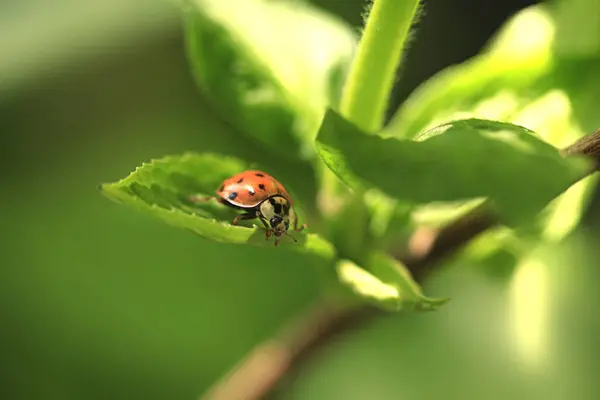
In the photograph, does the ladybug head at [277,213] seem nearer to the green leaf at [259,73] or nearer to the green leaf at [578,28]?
the green leaf at [259,73]

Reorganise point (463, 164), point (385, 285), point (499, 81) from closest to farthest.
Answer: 1. point (463, 164)
2. point (385, 285)
3. point (499, 81)

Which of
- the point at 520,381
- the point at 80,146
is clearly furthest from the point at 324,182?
the point at 80,146

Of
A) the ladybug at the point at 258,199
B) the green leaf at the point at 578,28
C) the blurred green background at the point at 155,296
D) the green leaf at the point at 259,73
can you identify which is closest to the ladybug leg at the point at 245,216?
the ladybug at the point at 258,199

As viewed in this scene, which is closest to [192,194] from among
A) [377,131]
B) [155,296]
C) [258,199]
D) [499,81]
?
[258,199]

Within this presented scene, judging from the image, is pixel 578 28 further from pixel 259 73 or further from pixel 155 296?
pixel 155 296

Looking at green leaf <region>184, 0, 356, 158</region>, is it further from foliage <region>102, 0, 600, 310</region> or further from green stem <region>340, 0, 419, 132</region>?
green stem <region>340, 0, 419, 132</region>

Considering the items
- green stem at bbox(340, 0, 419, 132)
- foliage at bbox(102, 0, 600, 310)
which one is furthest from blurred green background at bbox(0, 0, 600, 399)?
green stem at bbox(340, 0, 419, 132)
